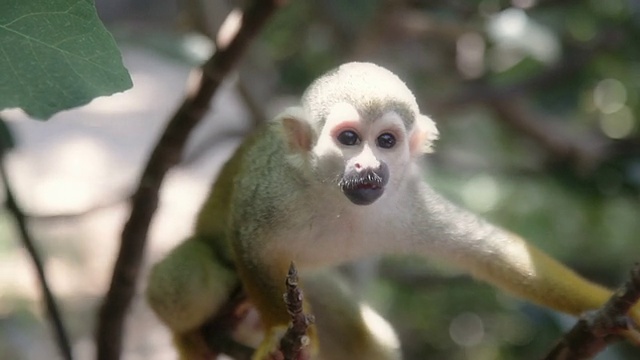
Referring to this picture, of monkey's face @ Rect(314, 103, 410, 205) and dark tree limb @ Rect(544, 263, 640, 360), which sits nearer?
dark tree limb @ Rect(544, 263, 640, 360)

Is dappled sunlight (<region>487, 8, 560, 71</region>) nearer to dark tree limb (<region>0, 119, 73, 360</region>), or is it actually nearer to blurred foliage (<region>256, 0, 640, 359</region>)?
blurred foliage (<region>256, 0, 640, 359</region>)

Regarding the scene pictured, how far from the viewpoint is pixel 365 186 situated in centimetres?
124

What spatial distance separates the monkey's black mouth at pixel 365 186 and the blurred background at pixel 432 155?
999 millimetres

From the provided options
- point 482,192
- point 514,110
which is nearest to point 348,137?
point 514,110

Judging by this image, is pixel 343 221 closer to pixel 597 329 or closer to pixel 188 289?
A: pixel 188 289

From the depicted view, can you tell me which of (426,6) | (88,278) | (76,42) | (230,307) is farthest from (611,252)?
(76,42)

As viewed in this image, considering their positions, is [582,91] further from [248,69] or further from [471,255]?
[471,255]

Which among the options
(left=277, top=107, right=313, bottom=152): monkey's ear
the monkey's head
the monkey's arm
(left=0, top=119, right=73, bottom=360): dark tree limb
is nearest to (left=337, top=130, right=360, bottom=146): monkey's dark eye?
the monkey's head

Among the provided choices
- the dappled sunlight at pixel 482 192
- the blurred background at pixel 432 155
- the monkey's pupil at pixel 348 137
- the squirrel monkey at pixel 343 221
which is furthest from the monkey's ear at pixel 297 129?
the dappled sunlight at pixel 482 192

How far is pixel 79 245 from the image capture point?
4160 millimetres

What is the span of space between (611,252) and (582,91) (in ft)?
4.32

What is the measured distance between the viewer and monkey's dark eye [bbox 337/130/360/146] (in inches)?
51.3

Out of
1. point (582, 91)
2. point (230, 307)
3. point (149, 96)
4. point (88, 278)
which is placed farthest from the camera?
point (149, 96)

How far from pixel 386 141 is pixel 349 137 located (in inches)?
2.4
